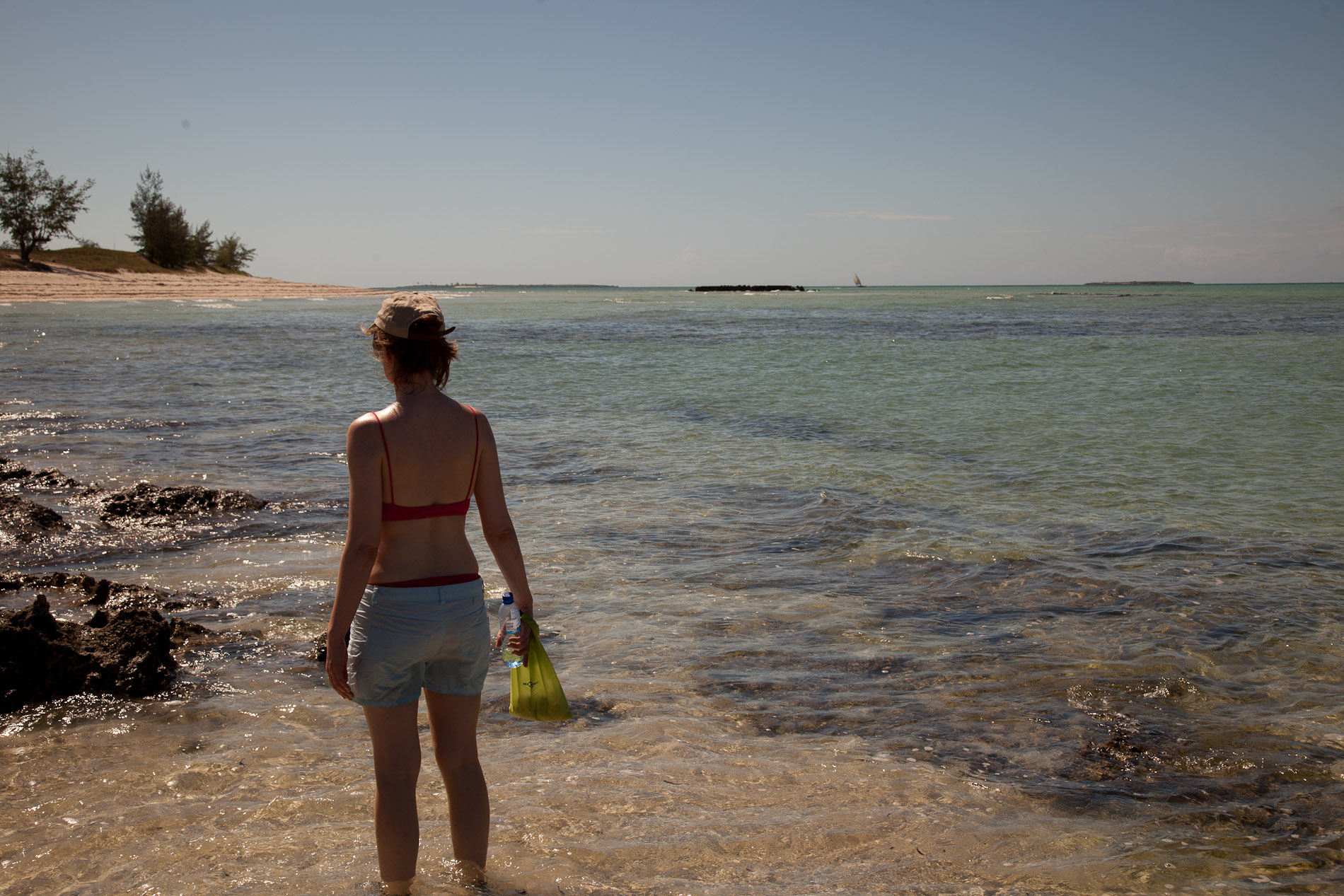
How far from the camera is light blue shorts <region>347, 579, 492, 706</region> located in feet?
9.69

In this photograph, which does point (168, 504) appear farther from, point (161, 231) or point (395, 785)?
point (161, 231)

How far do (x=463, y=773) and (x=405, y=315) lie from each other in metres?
1.61

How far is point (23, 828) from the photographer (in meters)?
3.52

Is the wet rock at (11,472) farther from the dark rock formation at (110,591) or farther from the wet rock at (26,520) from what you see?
the dark rock formation at (110,591)

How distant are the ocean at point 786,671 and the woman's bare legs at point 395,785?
0.21 meters

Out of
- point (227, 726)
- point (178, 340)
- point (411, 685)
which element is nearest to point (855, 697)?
point (411, 685)

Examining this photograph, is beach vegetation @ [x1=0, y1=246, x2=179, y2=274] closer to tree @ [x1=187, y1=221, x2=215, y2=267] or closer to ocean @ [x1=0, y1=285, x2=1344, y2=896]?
tree @ [x1=187, y1=221, x2=215, y2=267]

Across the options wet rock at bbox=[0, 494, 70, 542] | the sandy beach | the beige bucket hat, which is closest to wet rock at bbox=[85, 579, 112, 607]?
wet rock at bbox=[0, 494, 70, 542]

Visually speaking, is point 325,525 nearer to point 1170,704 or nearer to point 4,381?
point 1170,704

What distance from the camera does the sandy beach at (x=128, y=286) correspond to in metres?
54.5

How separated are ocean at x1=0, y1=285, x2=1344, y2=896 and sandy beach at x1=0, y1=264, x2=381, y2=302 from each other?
160 ft

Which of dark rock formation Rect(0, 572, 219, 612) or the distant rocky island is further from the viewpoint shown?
the distant rocky island

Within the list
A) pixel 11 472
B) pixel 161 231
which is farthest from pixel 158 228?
pixel 11 472

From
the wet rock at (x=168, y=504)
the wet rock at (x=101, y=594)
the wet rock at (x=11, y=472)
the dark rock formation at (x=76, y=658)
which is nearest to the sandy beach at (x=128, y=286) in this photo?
the wet rock at (x=11, y=472)
